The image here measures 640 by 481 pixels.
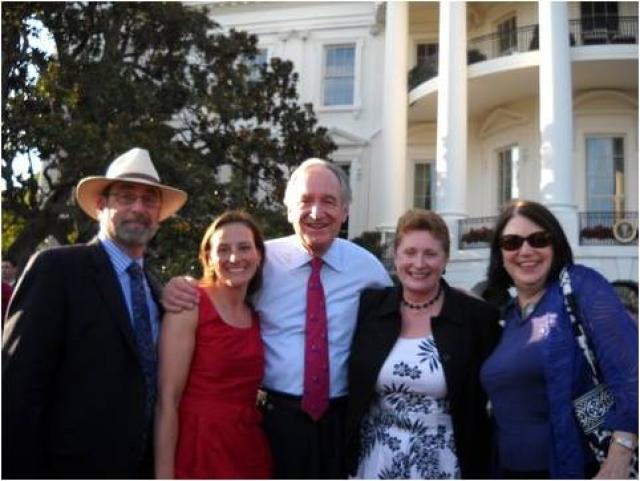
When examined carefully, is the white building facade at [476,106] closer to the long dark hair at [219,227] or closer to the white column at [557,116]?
the white column at [557,116]

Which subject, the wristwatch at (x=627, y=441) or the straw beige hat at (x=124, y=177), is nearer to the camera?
the wristwatch at (x=627, y=441)

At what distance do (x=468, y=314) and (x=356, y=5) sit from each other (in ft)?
72.0

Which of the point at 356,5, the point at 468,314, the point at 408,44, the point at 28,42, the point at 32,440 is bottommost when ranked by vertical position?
the point at 32,440

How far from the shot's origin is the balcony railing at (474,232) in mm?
17875

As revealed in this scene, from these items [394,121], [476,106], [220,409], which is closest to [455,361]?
[220,409]

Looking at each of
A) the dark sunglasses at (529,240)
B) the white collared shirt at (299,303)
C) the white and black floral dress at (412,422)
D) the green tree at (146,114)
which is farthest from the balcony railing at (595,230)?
the white and black floral dress at (412,422)

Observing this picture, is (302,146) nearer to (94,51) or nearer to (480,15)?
(94,51)

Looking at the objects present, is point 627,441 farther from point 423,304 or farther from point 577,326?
point 423,304

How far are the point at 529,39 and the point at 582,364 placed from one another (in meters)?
18.6

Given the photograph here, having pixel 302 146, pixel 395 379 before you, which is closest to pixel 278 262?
pixel 395 379

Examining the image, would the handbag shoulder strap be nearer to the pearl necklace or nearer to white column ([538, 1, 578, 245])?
the pearl necklace

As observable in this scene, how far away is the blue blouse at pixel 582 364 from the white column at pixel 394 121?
1693cm

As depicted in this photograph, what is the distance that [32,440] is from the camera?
2.92m

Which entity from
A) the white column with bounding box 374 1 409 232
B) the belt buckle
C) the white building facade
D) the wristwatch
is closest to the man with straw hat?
the belt buckle
